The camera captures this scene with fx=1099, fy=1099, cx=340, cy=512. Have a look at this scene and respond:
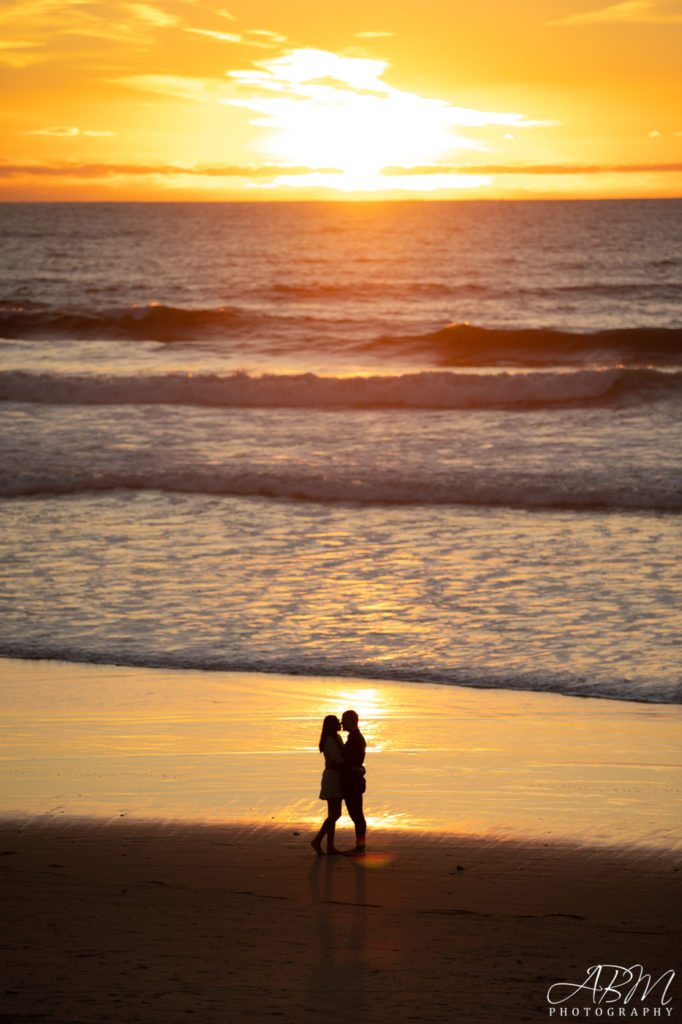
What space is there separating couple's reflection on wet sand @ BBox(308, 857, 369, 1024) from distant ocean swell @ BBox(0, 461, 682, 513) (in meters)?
10.3

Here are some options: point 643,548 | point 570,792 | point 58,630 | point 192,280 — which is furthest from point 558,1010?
point 192,280

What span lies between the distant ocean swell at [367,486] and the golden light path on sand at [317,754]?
294 inches

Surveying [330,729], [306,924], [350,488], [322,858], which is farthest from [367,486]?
[306,924]

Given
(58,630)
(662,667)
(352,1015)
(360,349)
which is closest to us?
(352,1015)

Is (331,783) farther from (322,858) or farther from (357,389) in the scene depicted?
(357,389)

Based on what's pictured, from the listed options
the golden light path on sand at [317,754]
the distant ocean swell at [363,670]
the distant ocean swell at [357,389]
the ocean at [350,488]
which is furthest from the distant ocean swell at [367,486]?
the distant ocean swell at [357,389]

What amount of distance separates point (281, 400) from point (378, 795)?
19.8m

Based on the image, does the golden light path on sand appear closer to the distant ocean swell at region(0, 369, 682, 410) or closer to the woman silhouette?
the woman silhouette

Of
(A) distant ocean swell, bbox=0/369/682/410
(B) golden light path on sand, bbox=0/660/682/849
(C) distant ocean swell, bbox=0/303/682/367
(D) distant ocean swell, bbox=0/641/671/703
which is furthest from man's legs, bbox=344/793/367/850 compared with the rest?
(C) distant ocean swell, bbox=0/303/682/367

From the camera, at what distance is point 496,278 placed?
2181 inches

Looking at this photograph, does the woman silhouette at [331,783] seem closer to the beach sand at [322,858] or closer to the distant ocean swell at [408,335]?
the beach sand at [322,858]

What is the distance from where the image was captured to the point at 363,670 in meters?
8.95

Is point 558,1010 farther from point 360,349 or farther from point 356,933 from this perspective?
point 360,349

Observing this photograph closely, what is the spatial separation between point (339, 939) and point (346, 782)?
1091 millimetres
